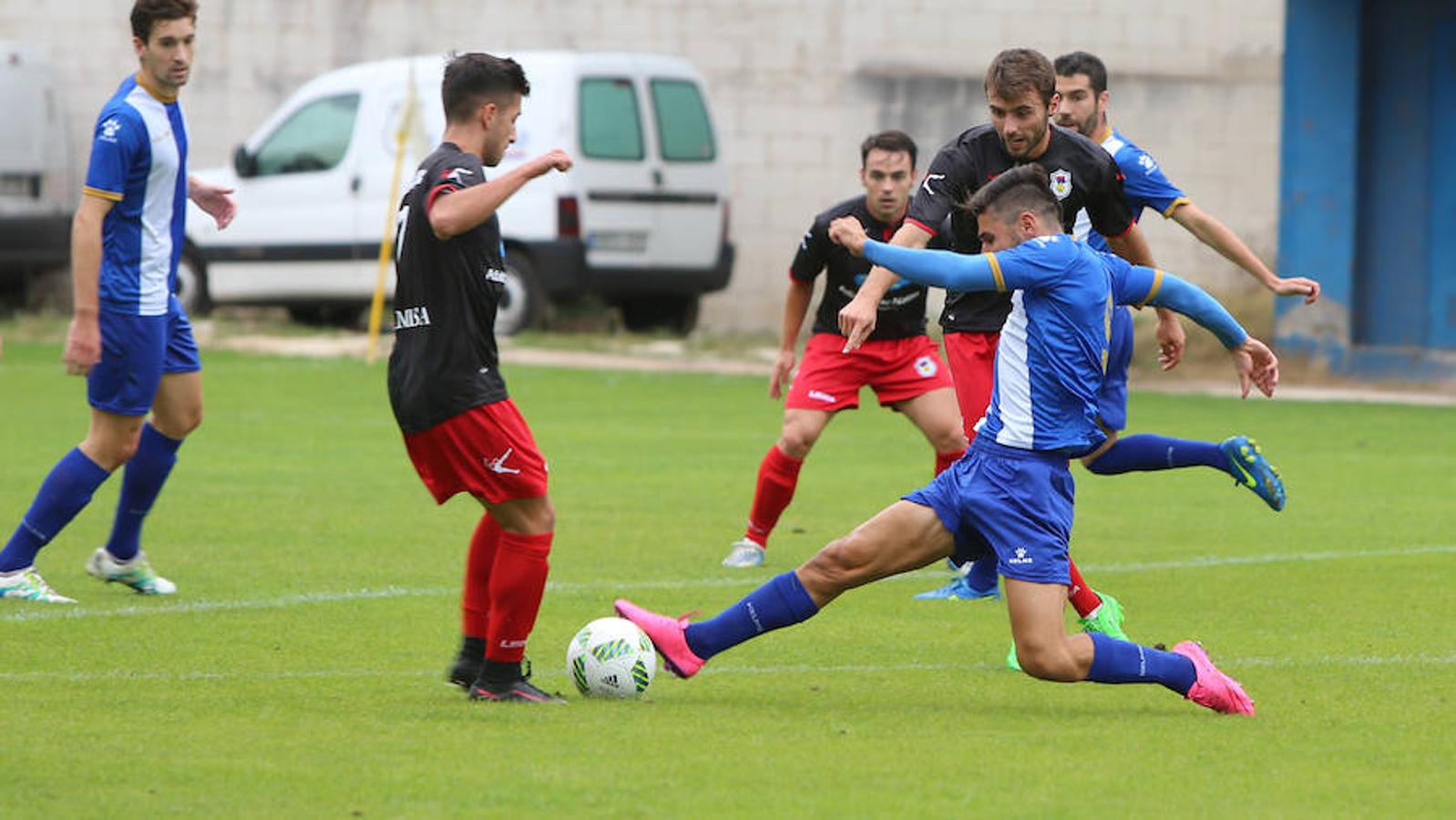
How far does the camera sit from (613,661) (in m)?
6.80

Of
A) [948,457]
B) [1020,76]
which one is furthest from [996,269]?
[948,457]

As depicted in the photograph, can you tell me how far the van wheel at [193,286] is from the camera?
2295cm

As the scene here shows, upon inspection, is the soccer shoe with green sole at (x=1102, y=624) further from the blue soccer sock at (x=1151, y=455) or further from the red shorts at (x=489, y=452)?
the red shorts at (x=489, y=452)

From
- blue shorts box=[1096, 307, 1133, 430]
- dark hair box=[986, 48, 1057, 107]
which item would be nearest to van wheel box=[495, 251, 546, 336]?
blue shorts box=[1096, 307, 1133, 430]

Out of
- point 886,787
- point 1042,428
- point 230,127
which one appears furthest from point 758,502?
point 230,127

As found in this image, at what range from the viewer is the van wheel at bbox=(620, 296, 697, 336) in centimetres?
2302

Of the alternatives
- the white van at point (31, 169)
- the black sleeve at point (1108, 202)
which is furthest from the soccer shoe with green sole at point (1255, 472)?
the white van at point (31, 169)

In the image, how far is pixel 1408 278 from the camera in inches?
801

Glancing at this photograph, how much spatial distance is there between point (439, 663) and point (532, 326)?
46.5 ft

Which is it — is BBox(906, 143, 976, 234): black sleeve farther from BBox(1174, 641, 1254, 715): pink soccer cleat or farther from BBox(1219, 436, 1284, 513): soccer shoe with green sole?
BBox(1174, 641, 1254, 715): pink soccer cleat

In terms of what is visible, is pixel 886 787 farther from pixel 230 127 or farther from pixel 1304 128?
pixel 230 127

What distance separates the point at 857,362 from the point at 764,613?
353 cm

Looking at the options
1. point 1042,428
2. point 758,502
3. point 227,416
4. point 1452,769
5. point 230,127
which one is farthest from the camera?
point 230,127

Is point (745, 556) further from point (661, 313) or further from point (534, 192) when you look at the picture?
point (661, 313)
